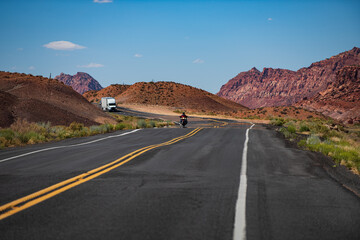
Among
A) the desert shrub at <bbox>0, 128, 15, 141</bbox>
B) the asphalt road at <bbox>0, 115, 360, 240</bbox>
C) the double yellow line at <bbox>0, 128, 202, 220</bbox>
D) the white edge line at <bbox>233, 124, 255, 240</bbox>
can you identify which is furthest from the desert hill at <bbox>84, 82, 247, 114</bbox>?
the white edge line at <bbox>233, 124, 255, 240</bbox>

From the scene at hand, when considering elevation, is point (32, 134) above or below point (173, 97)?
below

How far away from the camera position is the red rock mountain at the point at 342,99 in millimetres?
93613

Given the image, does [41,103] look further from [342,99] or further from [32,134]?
[342,99]

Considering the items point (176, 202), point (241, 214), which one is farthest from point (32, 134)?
point (241, 214)

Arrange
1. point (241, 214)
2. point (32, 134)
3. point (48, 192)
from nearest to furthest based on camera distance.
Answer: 1. point (241, 214)
2. point (48, 192)
3. point (32, 134)

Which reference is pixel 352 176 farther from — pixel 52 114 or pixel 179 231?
pixel 52 114

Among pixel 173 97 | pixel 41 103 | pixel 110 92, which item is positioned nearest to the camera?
pixel 41 103

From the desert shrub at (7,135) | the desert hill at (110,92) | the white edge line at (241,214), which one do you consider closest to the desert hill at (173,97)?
the desert hill at (110,92)

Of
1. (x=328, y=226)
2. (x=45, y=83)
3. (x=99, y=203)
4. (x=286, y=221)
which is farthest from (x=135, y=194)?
(x=45, y=83)

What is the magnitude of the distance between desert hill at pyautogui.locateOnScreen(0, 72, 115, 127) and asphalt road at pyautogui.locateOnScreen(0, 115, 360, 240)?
25.3m

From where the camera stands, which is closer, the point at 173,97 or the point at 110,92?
the point at 173,97

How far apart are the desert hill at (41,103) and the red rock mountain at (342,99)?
218 feet

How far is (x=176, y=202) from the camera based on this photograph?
534cm

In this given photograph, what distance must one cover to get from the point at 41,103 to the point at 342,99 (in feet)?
313
